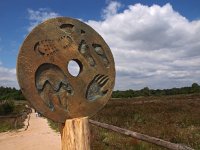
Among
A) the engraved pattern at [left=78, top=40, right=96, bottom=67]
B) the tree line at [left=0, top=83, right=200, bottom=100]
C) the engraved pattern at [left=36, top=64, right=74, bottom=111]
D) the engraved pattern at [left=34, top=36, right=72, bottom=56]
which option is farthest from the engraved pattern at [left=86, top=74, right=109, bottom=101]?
the tree line at [left=0, top=83, right=200, bottom=100]

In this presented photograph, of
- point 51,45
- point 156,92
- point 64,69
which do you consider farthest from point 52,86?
point 156,92

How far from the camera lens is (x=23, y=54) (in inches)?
186

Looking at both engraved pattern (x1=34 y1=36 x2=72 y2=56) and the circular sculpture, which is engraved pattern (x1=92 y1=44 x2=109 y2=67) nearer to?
the circular sculpture

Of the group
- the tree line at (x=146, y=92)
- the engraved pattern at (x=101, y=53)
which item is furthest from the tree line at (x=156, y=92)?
the engraved pattern at (x=101, y=53)

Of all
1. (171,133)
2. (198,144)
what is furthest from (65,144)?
(171,133)

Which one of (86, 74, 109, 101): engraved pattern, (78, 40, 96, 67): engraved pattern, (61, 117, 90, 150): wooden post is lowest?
(61, 117, 90, 150): wooden post

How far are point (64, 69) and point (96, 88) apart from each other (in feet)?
2.07

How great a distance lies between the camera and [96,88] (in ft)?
17.6

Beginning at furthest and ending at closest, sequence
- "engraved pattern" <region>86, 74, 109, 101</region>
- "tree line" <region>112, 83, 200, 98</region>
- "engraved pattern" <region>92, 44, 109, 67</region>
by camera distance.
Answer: "tree line" <region>112, 83, 200, 98</region> → "engraved pattern" <region>92, 44, 109, 67</region> → "engraved pattern" <region>86, 74, 109, 101</region>

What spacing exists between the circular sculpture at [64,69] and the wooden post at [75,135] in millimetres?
106

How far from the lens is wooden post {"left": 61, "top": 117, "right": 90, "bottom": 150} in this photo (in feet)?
16.0

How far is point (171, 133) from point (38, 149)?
12.8 feet

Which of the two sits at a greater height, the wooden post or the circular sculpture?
the circular sculpture

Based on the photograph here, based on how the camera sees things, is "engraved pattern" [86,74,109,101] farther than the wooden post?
Yes
